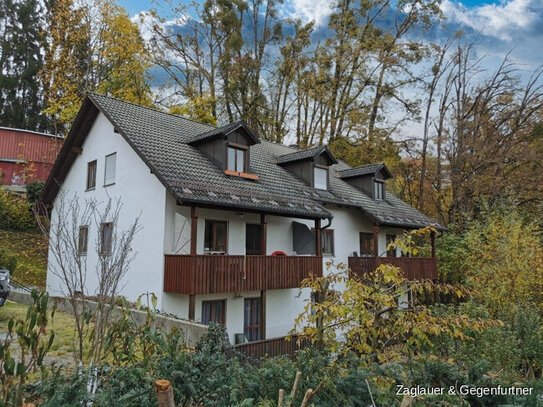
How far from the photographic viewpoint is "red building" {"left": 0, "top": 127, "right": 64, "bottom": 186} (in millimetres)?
26656

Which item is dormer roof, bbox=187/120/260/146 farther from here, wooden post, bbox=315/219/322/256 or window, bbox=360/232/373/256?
window, bbox=360/232/373/256

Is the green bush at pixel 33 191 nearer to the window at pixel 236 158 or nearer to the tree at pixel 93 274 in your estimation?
the tree at pixel 93 274

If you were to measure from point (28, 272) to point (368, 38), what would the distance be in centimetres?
2613

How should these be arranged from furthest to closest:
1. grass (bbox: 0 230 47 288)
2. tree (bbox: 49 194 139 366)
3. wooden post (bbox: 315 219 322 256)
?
grass (bbox: 0 230 47 288), wooden post (bbox: 315 219 322 256), tree (bbox: 49 194 139 366)

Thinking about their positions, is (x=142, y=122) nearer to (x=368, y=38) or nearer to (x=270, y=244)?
(x=270, y=244)

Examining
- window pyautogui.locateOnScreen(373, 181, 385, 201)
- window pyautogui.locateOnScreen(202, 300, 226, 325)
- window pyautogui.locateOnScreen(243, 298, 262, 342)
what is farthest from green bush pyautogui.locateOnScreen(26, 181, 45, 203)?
window pyautogui.locateOnScreen(373, 181, 385, 201)

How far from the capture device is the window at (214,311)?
12.5m

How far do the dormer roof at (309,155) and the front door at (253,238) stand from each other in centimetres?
489

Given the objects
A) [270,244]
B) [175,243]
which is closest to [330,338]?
[175,243]

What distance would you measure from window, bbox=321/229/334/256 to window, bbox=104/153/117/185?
8942mm

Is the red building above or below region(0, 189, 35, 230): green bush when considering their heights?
above

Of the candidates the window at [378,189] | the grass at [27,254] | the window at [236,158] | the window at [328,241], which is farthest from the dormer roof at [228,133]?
the grass at [27,254]

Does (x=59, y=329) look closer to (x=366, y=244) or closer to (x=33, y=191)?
(x=366, y=244)

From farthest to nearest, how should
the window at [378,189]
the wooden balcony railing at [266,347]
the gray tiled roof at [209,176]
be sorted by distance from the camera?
the window at [378,189]
the gray tiled roof at [209,176]
the wooden balcony railing at [266,347]
